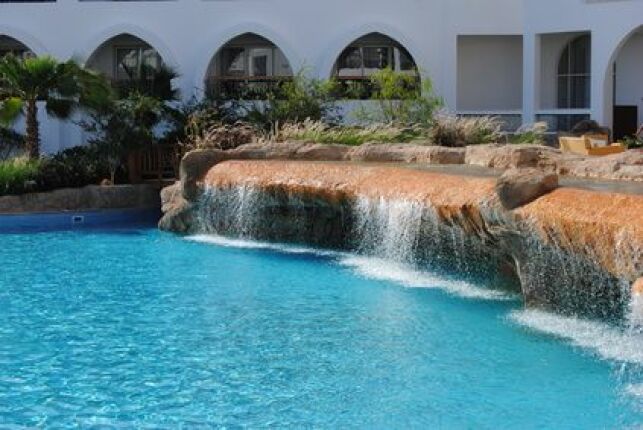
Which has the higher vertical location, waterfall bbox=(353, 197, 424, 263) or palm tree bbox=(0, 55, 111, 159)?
palm tree bbox=(0, 55, 111, 159)

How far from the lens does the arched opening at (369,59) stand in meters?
25.3

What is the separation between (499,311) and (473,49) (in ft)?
49.4

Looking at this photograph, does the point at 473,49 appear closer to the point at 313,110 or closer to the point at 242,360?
the point at 313,110

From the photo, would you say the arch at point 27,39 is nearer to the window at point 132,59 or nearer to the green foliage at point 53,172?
the window at point 132,59

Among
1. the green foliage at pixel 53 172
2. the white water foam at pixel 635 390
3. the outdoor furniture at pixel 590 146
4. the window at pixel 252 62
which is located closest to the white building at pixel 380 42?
the window at pixel 252 62

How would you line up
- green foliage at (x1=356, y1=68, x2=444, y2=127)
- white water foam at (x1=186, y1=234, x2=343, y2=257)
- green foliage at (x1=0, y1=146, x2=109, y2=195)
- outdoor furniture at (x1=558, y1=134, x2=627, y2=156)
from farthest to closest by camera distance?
green foliage at (x1=356, y1=68, x2=444, y2=127), green foliage at (x1=0, y1=146, x2=109, y2=195), outdoor furniture at (x1=558, y1=134, x2=627, y2=156), white water foam at (x1=186, y1=234, x2=343, y2=257)

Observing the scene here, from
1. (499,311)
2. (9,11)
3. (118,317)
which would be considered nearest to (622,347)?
(499,311)

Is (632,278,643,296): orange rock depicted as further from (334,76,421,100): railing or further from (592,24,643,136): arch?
(334,76,421,100): railing

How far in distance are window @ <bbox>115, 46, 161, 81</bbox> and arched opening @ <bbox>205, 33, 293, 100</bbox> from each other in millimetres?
1539

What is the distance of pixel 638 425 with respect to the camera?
6977 millimetres

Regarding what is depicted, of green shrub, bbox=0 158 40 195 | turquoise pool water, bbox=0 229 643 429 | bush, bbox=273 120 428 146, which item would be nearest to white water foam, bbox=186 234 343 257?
turquoise pool water, bbox=0 229 643 429

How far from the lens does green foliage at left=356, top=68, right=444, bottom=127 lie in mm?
20953

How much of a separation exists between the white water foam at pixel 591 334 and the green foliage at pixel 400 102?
10.2 m

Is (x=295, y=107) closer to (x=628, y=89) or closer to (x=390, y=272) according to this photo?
(x=628, y=89)
